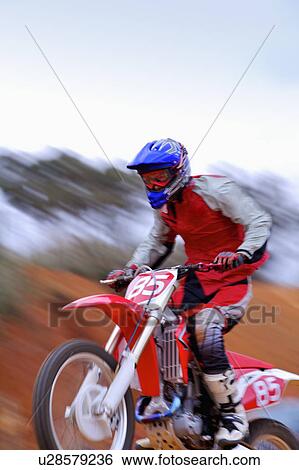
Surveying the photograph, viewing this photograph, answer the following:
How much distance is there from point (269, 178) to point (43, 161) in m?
3.19

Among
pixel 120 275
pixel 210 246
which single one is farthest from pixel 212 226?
pixel 120 275

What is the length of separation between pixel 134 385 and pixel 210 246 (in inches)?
42.9

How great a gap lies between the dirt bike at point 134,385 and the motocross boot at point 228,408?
0.09m

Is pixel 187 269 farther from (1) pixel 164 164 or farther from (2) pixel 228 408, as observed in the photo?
(2) pixel 228 408

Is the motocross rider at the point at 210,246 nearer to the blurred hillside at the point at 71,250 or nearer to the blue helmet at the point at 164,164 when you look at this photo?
the blue helmet at the point at 164,164

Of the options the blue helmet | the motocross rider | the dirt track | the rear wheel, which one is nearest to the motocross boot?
the motocross rider

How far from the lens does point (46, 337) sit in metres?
7.36

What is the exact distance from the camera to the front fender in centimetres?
438

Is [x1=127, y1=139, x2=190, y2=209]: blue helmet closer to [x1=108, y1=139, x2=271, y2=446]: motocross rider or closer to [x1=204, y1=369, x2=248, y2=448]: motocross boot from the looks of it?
[x1=108, y1=139, x2=271, y2=446]: motocross rider

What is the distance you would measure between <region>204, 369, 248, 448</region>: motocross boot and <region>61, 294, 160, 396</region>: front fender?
1.25 ft

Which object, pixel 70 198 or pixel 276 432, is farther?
pixel 70 198
